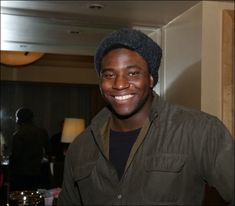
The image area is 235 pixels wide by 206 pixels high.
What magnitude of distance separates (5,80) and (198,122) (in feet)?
12.2

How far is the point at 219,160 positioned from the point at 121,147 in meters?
0.28

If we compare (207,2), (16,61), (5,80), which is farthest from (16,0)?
(5,80)

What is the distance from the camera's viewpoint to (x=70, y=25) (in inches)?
106

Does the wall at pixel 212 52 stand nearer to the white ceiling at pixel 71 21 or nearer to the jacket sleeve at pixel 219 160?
the white ceiling at pixel 71 21

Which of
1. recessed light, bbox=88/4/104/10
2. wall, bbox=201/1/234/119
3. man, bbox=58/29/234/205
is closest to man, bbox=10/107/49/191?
recessed light, bbox=88/4/104/10

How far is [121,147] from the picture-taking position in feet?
3.85

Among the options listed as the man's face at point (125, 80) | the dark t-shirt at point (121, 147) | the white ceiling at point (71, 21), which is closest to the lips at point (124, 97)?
the man's face at point (125, 80)

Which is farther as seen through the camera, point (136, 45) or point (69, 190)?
point (69, 190)

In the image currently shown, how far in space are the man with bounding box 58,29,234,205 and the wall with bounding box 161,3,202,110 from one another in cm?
116

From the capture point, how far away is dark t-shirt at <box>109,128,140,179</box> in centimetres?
115

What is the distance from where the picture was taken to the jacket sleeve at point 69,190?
127 centimetres

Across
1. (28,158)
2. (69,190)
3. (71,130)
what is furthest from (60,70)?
(69,190)

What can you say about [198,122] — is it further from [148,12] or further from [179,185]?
[148,12]

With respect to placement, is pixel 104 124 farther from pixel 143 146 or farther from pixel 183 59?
pixel 183 59
